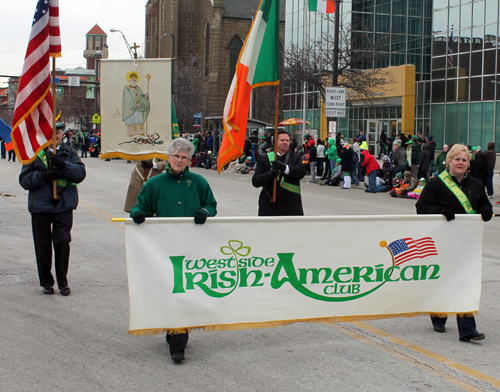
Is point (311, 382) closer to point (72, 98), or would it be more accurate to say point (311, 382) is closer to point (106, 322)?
point (106, 322)

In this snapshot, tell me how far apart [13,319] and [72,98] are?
348ft

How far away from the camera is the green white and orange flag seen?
6402 millimetres

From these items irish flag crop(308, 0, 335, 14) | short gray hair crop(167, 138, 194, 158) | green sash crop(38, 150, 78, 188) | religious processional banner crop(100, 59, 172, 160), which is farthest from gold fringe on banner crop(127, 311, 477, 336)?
irish flag crop(308, 0, 335, 14)

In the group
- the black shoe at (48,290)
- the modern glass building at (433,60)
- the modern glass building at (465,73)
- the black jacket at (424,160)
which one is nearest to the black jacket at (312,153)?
the black jacket at (424,160)

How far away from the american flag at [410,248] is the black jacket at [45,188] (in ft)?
11.2

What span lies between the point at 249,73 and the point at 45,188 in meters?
2.52

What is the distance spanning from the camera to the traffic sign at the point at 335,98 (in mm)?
23797

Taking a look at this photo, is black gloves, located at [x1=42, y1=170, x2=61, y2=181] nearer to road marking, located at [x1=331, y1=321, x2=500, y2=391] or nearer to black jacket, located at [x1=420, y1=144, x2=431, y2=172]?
road marking, located at [x1=331, y1=321, x2=500, y2=391]

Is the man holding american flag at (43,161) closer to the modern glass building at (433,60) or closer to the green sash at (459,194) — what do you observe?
the green sash at (459,194)

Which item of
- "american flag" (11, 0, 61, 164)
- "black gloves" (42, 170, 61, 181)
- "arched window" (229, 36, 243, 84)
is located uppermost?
"arched window" (229, 36, 243, 84)

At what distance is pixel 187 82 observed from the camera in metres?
57.3

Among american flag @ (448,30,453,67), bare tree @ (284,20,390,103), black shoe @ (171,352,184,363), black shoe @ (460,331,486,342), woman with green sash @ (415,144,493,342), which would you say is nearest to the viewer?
black shoe @ (171,352,184,363)

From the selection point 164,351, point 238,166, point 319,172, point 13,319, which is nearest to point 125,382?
point 164,351

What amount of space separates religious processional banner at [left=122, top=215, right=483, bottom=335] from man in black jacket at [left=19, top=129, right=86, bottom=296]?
87.9 inches
